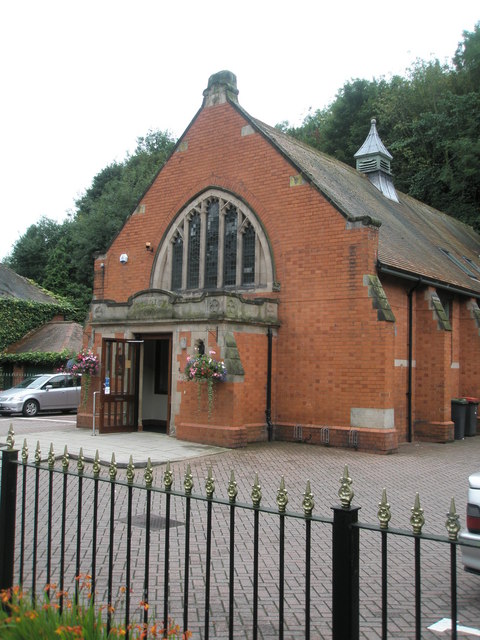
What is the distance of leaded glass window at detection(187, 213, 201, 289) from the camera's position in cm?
2050

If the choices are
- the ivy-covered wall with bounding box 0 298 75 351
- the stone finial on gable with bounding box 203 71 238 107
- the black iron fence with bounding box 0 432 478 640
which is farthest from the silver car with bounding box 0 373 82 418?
the black iron fence with bounding box 0 432 478 640

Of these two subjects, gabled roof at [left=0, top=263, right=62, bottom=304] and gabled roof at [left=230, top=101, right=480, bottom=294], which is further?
gabled roof at [left=0, top=263, right=62, bottom=304]

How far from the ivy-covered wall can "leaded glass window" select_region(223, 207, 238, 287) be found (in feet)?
68.3

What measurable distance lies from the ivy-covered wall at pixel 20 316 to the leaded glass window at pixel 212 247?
20068mm

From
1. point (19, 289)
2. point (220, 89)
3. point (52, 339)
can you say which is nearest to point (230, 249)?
point (220, 89)

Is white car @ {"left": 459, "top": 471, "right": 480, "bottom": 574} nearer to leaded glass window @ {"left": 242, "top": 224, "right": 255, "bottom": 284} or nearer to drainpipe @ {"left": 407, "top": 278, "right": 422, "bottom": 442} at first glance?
drainpipe @ {"left": 407, "top": 278, "right": 422, "bottom": 442}

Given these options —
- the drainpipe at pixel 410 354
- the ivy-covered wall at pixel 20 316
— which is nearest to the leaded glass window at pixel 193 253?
the drainpipe at pixel 410 354

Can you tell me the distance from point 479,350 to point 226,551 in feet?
55.1

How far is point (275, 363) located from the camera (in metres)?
17.6

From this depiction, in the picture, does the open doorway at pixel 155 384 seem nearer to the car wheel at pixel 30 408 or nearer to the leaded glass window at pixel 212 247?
the leaded glass window at pixel 212 247

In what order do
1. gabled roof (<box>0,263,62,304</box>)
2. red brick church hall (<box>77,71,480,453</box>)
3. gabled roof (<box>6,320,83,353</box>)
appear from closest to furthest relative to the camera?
red brick church hall (<box>77,71,480,453</box>) → gabled roof (<box>6,320,83,353</box>) → gabled roof (<box>0,263,62,304</box>)

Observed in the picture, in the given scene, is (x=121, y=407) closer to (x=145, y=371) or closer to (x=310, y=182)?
(x=145, y=371)

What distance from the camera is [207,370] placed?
1511 centimetres

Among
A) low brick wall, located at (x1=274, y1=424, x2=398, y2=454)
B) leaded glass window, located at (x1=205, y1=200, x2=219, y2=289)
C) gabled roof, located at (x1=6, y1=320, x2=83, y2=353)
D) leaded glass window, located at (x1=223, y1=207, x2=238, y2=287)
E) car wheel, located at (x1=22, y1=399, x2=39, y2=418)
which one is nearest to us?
low brick wall, located at (x1=274, y1=424, x2=398, y2=454)
